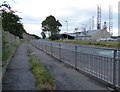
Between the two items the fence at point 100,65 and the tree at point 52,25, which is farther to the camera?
the tree at point 52,25

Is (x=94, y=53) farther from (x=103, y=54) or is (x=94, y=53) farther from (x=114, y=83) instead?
(x=114, y=83)

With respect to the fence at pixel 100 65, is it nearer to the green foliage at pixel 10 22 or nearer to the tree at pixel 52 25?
the green foliage at pixel 10 22

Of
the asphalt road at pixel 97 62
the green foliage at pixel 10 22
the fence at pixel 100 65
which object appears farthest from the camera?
the green foliage at pixel 10 22

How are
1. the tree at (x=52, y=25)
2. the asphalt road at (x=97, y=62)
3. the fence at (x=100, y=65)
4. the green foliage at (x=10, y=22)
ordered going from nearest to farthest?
the fence at (x=100, y=65) < the asphalt road at (x=97, y=62) < the green foliage at (x=10, y=22) < the tree at (x=52, y=25)

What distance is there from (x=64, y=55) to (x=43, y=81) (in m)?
Result: 6.20

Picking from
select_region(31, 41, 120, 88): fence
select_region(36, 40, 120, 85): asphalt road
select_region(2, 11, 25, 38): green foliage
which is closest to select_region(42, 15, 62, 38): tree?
select_region(2, 11, 25, 38): green foliage

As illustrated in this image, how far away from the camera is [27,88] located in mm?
5738

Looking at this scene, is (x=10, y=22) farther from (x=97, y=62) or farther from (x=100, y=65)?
(x=100, y=65)

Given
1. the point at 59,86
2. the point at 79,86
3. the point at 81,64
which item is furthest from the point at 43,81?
the point at 81,64

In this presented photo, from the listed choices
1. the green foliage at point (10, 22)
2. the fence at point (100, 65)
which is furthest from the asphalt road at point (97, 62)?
the green foliage at point (10, 22)

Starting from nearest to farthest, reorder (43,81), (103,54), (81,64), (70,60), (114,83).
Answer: (114,83), (43,81), (103,54), (81,64), (70,60)

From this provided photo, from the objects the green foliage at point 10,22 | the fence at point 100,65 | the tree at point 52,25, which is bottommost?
the fence at point 100,65

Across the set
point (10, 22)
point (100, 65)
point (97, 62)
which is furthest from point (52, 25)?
point (100, 65)

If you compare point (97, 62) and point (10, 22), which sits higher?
point (10, 22)
